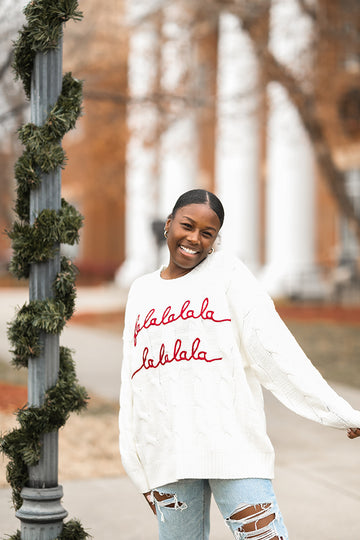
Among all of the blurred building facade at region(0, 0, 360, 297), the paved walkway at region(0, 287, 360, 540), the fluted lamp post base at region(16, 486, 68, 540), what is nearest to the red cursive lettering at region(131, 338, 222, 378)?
the fluted lamp post base at region(16, 486, 68, 540)

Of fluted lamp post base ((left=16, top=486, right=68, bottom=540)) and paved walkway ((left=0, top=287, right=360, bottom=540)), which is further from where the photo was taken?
paved walkway ((left=0, top=287, right=360, bottom=540))

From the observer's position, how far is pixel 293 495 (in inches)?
222

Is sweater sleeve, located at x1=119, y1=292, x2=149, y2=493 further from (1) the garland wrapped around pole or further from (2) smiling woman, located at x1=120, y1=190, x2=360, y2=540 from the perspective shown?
(1) the garland wrapped around pole

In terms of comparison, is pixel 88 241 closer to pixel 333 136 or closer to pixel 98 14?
pixel 333 136

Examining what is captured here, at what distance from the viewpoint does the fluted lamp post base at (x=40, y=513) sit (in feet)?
11.2

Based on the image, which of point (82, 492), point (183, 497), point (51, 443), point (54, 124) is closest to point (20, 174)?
point (54, 124)

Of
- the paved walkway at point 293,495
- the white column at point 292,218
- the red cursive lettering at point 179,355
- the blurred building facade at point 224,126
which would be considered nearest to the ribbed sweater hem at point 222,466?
the red cursive lettering at point 179,355

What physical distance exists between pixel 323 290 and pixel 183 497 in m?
22.6

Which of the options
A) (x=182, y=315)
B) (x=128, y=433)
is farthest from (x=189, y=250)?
(x=128, y=433)

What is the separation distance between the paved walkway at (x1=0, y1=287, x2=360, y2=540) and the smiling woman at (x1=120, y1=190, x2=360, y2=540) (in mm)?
1404

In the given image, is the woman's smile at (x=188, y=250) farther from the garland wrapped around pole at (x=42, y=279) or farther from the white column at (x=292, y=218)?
the white column at (x=292, y=218)

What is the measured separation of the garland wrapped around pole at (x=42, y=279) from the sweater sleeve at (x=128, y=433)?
47 cm

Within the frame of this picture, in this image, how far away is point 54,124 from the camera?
3.45 metres

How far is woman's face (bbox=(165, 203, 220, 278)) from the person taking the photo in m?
2.89
